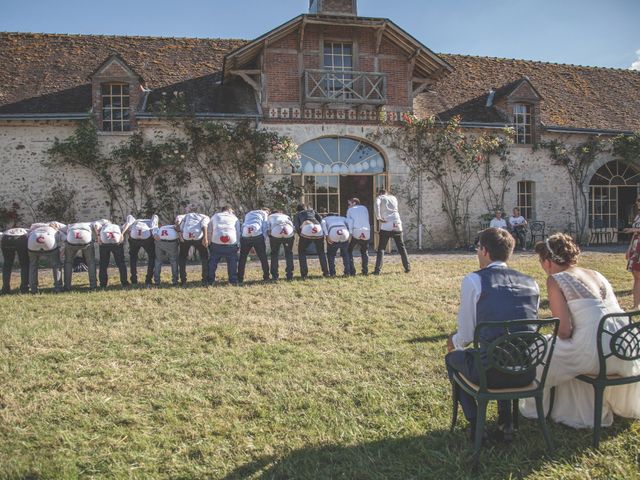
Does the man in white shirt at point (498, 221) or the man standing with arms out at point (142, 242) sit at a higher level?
the man in white shirt at point (498, 221)

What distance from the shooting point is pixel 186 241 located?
889 cm

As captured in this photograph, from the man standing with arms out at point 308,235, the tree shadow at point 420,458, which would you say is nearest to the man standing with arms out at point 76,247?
the man standing with arms out at point 308,235

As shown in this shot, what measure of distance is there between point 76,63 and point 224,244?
10368 mm

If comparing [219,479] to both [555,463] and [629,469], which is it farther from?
[629,469]

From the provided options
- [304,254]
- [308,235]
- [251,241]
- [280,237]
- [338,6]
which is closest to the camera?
[251,241]

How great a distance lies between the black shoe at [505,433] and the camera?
318cm

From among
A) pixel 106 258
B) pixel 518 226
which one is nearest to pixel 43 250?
pixel 106 258

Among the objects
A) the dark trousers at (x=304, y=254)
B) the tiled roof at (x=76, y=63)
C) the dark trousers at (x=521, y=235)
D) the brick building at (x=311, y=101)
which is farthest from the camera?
the dark trousers at (x=521, y=235)

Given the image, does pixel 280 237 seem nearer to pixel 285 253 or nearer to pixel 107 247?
pixel 285 253

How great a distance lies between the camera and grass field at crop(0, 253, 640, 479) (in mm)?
2994

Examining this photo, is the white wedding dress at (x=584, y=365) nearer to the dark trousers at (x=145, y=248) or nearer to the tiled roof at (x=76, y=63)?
the dark trousers at (x=145, y=248)

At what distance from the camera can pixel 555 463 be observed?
9.58 feet

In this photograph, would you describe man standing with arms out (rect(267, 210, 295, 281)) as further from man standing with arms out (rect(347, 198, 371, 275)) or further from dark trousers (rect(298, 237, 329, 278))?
man standing with arms out (rect(347, 198, 371, 275))

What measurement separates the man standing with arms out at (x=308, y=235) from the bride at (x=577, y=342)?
6214mm
